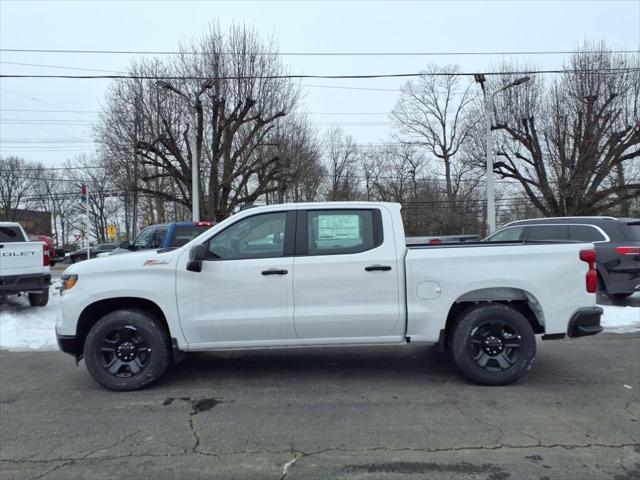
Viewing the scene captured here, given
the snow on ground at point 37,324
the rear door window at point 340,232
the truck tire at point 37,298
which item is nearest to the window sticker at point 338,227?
the rear door window at point 340,232

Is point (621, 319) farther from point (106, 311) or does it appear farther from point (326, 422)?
point (106, 311)

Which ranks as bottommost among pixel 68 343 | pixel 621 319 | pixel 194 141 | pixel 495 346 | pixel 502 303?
Result: pixel 621 319

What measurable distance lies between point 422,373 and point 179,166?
23.3 m

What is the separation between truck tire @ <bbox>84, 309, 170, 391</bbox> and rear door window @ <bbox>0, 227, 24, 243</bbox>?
6.59 meters

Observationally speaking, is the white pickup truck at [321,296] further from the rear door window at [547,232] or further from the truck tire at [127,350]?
the rear door window at [547,232]

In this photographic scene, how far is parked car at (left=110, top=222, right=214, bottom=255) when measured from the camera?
10281 mm

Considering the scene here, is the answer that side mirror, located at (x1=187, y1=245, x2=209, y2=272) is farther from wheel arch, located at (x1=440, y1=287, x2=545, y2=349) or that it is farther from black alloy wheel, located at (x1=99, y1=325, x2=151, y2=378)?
wheel arch, located at (x1=440, y1=287, x2=545, y2=349)

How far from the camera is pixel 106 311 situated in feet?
17.0

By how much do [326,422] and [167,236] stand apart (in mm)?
7169

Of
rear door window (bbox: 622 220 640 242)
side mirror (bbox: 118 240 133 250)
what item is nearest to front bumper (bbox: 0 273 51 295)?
side mirror (bbox: 118 240 133 250)

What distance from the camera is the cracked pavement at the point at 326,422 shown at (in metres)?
3.41

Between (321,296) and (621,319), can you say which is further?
(621,319)

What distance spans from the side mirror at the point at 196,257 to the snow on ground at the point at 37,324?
3.88m

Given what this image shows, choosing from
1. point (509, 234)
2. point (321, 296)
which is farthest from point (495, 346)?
point (509, 234)
